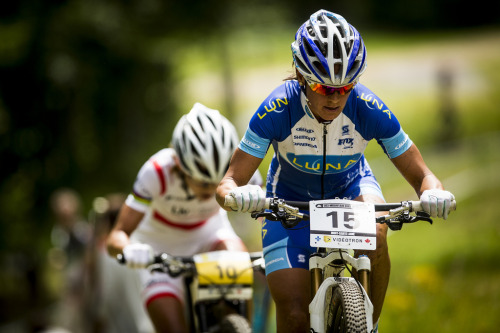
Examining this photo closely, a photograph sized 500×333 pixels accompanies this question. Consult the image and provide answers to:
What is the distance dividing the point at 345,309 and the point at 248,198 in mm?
837

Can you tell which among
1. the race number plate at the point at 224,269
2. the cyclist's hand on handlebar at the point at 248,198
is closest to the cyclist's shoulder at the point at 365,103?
the cyclist's hand on handlebar at the point at 248,198

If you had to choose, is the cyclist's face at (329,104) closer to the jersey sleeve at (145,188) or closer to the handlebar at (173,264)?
the handlebar at (173,264)

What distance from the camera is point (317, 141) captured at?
190 inches

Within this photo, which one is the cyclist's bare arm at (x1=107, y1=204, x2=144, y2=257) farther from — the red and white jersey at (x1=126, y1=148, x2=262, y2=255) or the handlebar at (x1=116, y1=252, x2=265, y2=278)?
the handlebar at (x1=116, y1=252, x2=265, y2=278)

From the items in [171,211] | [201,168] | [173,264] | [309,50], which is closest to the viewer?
[309,50]

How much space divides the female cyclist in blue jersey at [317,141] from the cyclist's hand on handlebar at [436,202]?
0.03 meters

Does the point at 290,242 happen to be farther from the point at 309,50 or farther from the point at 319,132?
the point at 309,50

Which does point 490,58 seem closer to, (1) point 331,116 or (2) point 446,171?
(2) point 446,171

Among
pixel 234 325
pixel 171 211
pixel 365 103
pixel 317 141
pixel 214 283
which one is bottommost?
pixel 234 325

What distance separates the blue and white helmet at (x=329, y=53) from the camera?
4543 millimetres

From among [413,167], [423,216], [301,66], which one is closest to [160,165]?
[301,66]

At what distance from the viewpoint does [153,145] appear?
69.1 ft

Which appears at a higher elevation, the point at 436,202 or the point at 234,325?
the point at 436,202

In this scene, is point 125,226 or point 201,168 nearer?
point 201,168
